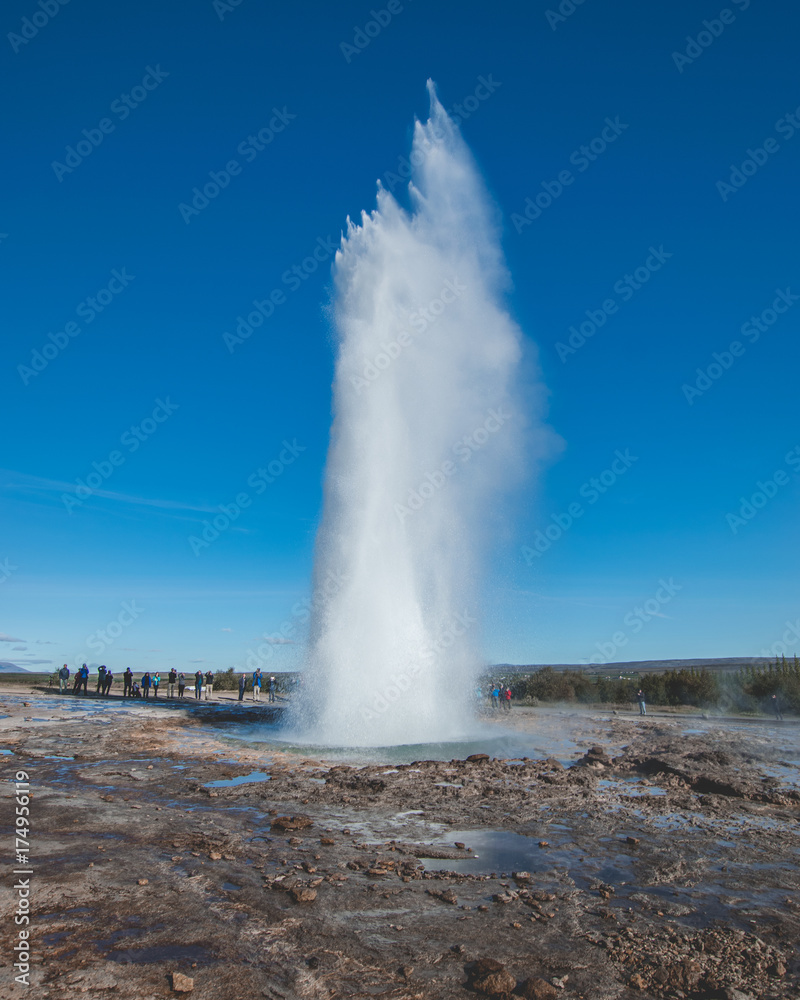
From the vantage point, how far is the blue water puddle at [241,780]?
9.91 m

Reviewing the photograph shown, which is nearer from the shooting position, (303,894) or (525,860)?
(303,894)

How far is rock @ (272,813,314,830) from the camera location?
733cm

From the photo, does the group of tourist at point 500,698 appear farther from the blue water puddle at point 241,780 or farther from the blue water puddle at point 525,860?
the blue water puddle at point 525,860

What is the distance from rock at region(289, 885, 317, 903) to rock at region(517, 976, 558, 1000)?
6.61ft

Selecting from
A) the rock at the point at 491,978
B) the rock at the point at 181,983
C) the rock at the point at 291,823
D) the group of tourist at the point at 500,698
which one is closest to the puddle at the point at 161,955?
the rock at the point at 181,983

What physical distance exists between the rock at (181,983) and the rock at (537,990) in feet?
6.71

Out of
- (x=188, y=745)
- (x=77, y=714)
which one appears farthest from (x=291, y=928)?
(x=77, y=714)

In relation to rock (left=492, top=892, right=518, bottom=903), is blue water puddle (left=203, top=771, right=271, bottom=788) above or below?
above

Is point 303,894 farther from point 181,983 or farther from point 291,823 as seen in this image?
point 291,823

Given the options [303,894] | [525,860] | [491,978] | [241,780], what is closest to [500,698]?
[241,780]

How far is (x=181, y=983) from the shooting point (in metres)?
3.63

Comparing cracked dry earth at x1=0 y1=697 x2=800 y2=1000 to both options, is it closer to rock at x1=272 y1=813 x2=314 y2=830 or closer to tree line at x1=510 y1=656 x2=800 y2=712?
rock at x1=272 y1=813 x2=314 y2=830

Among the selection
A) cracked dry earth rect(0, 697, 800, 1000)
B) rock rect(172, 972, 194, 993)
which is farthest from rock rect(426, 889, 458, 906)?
rock rect(172, 972, 194, 993)

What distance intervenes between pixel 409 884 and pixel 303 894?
3.40 feet
